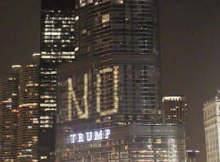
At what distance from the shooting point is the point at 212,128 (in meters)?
185

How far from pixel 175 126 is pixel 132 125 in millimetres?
16274

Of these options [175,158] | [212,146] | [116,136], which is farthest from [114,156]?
[212,146]

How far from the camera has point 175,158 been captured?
7485 inches

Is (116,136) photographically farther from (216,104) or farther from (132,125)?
(216,104)

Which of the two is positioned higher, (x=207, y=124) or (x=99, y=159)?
(x=207, y=124)

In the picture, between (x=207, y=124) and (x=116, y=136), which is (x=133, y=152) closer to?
(x=116, y=136)

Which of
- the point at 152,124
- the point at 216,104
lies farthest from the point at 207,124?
the point at 152,124

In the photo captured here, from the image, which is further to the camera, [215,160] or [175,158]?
[175,158]

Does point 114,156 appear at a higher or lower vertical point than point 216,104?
lower

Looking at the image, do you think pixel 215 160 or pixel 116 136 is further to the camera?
pixel 116 136

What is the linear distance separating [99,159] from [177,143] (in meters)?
30.9

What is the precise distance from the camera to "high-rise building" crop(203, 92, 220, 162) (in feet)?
589

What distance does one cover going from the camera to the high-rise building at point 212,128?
179625 mm

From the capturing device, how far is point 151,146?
617ft
